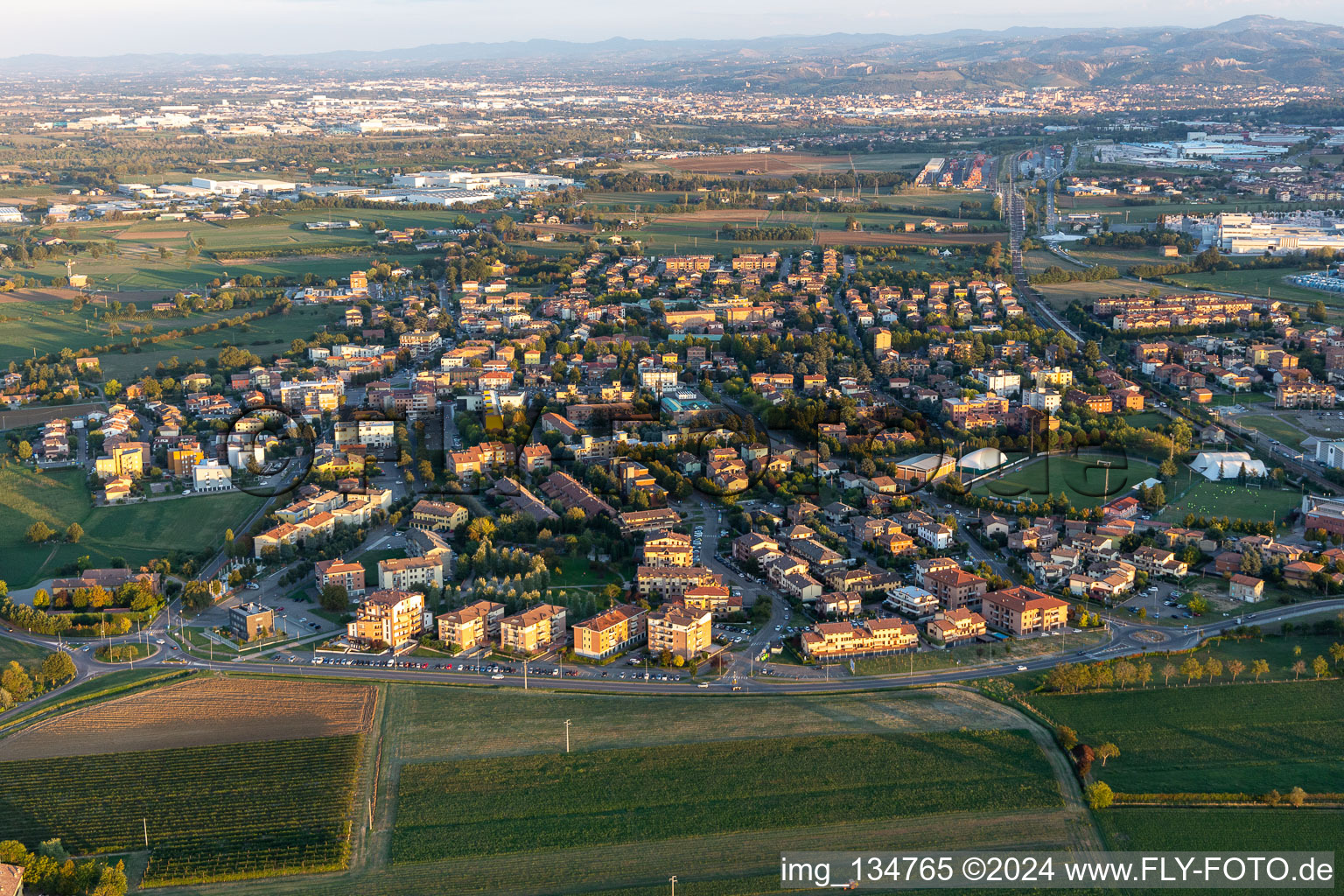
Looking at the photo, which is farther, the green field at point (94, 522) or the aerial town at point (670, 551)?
the green field at point (94, 522)

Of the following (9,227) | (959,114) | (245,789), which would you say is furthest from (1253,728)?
(959,114)

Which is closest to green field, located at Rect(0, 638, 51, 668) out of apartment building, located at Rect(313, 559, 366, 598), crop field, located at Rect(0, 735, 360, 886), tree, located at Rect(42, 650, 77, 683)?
tree, located at Rect(42, 650, 77, 683)

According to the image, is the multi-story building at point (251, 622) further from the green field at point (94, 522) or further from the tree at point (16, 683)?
the green field at point (94, 522)

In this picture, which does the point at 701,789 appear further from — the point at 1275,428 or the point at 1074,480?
the point at 1275,428

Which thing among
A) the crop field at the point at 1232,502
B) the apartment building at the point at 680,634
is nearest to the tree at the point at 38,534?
the apartment building at the point at 680,634

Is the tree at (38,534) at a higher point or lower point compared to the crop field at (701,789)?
higher

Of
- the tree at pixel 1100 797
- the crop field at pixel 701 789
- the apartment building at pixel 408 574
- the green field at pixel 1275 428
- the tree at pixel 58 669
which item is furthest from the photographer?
the green field at pixel 1275 428
